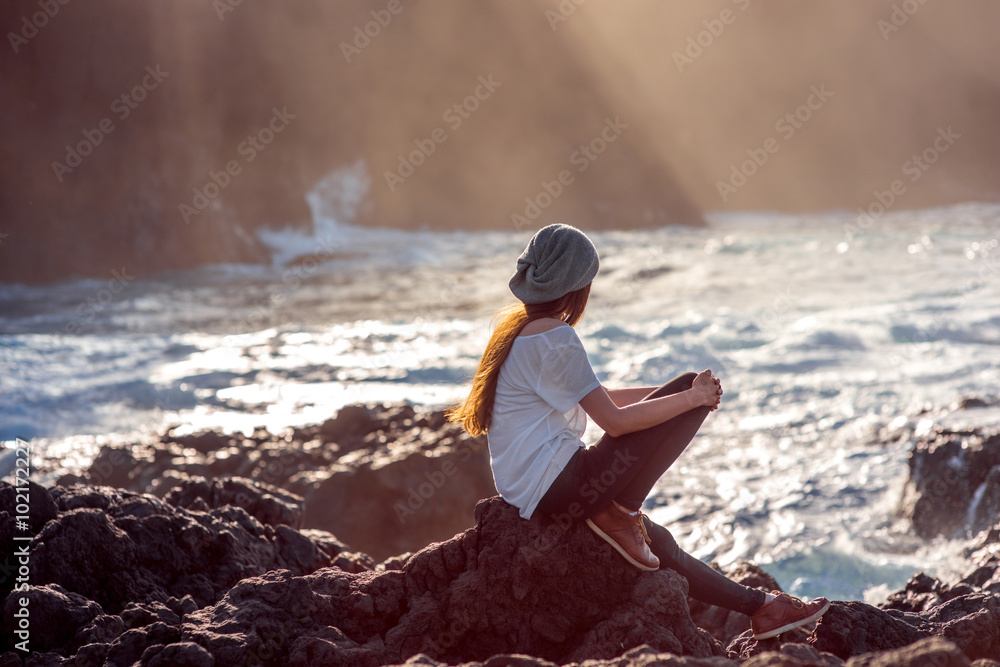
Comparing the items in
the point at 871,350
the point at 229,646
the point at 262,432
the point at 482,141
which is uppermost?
the point at 482,141

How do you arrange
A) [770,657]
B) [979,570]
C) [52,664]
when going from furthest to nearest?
[979,570] → [52,664] → [770,657]

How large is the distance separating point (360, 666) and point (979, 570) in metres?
3.01

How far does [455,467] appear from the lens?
5.05m

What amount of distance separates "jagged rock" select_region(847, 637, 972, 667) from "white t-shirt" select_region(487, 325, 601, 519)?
1.10 m

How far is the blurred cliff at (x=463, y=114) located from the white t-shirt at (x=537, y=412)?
18.6m

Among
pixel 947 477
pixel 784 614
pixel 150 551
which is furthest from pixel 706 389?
pixel 947 477

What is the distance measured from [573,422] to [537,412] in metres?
0.13

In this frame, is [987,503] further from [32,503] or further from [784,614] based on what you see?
[32,503]

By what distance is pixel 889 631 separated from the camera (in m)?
2.61

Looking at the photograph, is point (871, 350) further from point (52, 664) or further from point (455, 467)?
point (52, 664)

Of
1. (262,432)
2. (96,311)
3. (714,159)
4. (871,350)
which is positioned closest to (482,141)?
(714,159)

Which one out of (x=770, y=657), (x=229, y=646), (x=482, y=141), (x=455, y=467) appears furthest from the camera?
(x=482, y=141)

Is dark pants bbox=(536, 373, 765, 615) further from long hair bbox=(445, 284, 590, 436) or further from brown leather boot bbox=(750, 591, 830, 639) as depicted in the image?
brown leather boot bbox=(750, 591, 830, 639)

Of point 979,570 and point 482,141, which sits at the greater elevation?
point 482,141
